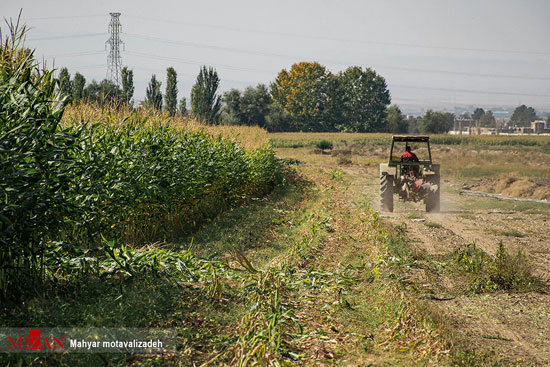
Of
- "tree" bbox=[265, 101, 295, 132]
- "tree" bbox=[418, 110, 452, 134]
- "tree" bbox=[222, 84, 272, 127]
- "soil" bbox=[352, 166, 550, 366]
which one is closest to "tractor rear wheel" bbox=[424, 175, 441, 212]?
"soil" bbox=[352, 166, 550, 366]

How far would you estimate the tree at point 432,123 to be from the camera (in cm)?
7519

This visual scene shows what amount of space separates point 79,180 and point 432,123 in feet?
245

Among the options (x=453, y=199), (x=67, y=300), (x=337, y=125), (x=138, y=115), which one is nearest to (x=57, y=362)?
(x=67, y=300)

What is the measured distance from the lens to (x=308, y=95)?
87.5 meters

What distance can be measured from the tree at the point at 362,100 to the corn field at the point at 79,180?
73.5m

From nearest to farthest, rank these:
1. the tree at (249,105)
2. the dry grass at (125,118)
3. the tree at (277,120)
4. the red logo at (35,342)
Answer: the red logo at (35,342)
the dry grass at (125,118)
the tree at (249,105)
the tree at (277,120)

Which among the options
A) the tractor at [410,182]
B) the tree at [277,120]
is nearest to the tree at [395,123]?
the tree at [277,120]

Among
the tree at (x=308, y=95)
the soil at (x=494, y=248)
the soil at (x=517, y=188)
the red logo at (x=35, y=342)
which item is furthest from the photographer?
the tree at (x=308, y=95)

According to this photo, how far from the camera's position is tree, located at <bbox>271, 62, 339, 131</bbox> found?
8475cm

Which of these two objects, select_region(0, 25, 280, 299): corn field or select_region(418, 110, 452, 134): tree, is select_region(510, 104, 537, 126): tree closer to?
select_region(418, 110, 452, 134): tree

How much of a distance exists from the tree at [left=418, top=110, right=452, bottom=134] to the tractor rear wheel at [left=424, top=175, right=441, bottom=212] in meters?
62.5

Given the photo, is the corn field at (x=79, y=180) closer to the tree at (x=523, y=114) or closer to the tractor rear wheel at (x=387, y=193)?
the tractor rear wheel at (x=387, y=193)

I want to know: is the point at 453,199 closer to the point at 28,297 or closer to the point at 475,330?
the point at 475,330

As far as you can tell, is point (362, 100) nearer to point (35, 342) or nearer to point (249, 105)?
point (249, 105)
